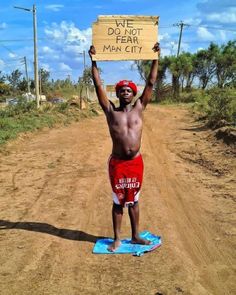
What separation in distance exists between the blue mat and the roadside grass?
26.0ft

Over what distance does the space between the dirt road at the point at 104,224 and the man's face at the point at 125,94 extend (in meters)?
1.65

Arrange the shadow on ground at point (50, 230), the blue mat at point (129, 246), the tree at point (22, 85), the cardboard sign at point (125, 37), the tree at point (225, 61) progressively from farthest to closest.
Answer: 1. the tree at point (22, 85)
2. the tree at point (225, 61)
3. the shadow on ground at point (50, 230)
4. the cardboard sign at point (125, 37)
5. the blue mat at point (129, 246)

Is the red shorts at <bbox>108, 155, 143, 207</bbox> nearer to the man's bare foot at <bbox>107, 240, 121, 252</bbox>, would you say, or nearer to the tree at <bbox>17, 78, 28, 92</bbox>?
the man's bare foot at <bbox>107, 240, 121, 252</bbox>

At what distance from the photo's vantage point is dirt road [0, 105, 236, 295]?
163 inches

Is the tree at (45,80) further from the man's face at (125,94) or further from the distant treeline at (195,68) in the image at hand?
the man's face at (125,94)

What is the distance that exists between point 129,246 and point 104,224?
91 cm

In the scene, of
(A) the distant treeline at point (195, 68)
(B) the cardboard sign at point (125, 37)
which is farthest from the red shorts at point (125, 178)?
(A) the distant treeline at point (195, 68)

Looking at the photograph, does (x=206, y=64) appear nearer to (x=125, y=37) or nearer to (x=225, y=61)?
(x=225, y=61)

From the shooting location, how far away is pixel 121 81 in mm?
4895

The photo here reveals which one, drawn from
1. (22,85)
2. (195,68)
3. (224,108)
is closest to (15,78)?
(22,85)

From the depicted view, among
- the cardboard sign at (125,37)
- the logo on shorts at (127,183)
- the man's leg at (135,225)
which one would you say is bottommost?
the man's leg at (135,225)

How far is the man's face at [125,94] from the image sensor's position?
15.9 feet

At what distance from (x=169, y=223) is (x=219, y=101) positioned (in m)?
10.9

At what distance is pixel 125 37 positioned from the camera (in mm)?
5172
